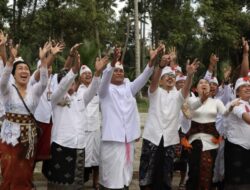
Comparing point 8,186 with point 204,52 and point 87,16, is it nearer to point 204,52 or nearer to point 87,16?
point 87,16

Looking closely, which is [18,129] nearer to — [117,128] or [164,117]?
[117,128]

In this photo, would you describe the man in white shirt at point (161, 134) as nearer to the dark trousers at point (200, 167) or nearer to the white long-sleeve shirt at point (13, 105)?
the dark trousers at point (200, 167)

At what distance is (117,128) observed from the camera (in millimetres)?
6098

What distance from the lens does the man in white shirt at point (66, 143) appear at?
575 cm

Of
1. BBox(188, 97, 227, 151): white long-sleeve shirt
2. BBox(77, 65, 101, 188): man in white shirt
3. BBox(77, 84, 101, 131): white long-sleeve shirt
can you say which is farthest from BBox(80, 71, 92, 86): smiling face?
BBox(188, 97, 227, 151): white long-sleeve shirt

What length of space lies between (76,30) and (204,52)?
377 inches

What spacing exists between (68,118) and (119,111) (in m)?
0.69

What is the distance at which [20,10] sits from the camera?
28172 mm

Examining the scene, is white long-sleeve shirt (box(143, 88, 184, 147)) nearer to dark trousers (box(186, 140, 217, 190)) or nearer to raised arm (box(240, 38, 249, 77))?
dark trousers (box(186, 140, 217, 190))

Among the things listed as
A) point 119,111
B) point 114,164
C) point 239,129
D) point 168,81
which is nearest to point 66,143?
point 114,164

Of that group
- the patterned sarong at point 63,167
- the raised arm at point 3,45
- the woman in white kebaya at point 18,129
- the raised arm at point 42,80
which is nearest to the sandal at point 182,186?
the patterned sarong at point 63,167

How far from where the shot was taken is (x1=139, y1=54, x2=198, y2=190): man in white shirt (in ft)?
20.9

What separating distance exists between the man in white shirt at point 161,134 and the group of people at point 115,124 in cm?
1

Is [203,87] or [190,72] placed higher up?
[190,72]
